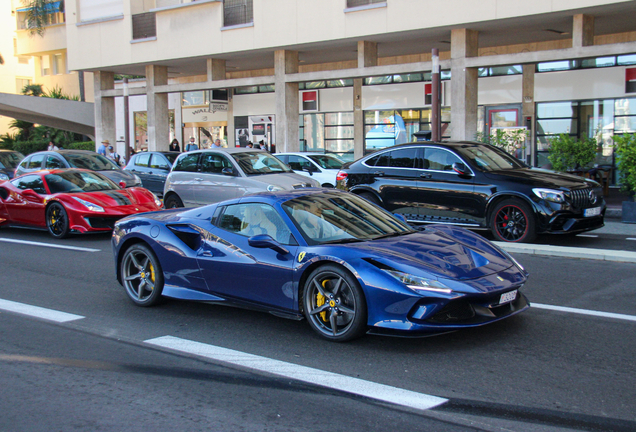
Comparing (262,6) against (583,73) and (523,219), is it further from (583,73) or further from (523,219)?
(523,219)

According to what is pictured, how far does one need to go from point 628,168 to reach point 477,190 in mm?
4102

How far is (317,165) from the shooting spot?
18688 millimetres

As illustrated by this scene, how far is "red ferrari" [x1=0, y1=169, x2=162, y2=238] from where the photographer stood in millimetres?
11898

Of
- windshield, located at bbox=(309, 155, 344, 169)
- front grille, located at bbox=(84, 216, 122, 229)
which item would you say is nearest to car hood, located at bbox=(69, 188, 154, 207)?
front grille, located at bbox=(84, 216, 122, 229)

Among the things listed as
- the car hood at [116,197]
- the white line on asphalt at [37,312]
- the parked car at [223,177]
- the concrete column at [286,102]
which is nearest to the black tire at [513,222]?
the parked car at [223,177]

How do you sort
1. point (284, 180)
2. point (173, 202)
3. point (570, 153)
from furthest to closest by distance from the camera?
point (570, 153)
point (173, 202)
point (284, 180)

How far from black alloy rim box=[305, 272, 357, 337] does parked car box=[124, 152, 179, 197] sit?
14.5m

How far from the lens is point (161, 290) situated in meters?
6.59

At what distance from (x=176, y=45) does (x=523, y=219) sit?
1960 cm

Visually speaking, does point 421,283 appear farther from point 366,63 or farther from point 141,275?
point 366,63

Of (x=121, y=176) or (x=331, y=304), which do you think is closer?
(x=331, y=304)

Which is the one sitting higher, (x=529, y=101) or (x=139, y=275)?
(x=529, y=101)

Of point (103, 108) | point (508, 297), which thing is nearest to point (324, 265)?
point (508, 297)

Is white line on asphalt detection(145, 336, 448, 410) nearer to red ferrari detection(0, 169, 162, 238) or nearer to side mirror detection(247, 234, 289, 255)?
side mirror detection(247, 234, 289, 255)
